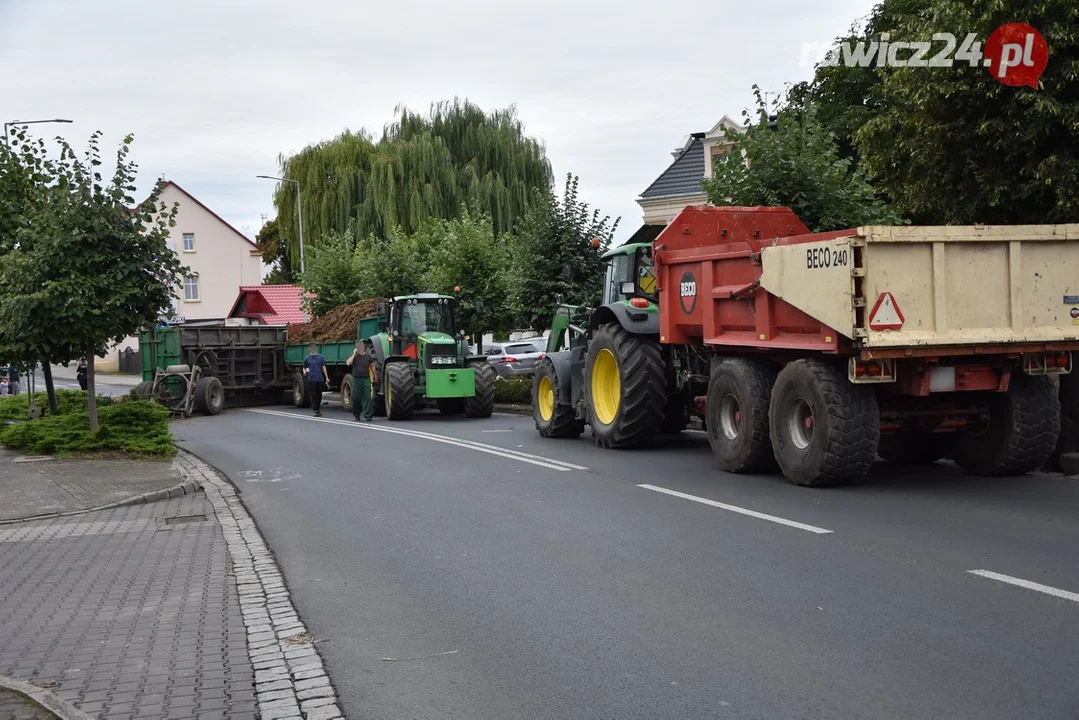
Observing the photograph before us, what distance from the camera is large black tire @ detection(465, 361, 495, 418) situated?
2331 centimetres

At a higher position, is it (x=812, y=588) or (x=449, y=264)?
(x=449, y=264)

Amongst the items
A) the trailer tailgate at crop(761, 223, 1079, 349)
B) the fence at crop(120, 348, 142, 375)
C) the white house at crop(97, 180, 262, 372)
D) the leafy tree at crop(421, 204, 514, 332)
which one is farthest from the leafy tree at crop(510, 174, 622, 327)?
the white house at crop(97, 180, 262, 372)

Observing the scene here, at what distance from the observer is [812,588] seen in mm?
6746

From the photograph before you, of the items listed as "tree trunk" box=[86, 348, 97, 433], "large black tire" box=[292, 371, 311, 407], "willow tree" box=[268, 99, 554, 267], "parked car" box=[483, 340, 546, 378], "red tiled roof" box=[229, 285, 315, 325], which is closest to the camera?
"tree trunk" box=[86, 348, 97, 433]

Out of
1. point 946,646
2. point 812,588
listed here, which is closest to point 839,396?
point 812,588

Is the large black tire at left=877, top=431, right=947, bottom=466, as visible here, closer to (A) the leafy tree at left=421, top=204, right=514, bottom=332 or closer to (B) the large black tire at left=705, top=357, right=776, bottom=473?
(B) the large black tire at left=705, top=357, right=776, bottom=473

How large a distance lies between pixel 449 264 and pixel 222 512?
67.6 ft

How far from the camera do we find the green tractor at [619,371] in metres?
14.5

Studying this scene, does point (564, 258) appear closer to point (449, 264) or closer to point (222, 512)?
point (449, 264)

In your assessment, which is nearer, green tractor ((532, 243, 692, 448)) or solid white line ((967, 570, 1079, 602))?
solid white line ((967, 570, 1079, 602))

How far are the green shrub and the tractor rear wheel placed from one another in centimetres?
368

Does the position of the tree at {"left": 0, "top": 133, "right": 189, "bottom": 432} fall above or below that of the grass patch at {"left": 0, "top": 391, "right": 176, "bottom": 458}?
above

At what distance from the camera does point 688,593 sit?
6797 mm

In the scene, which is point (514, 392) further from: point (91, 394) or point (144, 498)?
point (144, 498)
